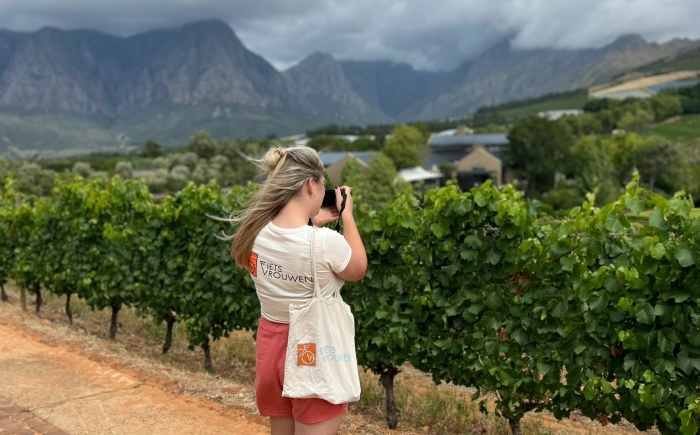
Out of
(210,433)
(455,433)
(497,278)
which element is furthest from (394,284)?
(210,433)

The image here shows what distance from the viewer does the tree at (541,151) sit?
8875 cm

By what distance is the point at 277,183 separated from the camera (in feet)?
10.6

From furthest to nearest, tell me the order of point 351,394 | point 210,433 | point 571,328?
point 210,433 → point 571,328 → point 351,394

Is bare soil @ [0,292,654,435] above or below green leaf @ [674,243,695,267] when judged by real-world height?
below

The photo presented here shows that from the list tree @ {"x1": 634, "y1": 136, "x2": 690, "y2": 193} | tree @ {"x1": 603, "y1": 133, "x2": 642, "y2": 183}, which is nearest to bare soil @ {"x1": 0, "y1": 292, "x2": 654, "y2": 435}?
tree @ {"x1": 634, "y1": 136, "x2": 690, "y2": 193}

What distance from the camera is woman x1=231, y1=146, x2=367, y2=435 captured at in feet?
10.3

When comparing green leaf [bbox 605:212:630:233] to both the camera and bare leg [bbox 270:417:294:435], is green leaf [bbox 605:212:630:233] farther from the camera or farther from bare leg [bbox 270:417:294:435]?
bare leg [bbox 270:417:294:435]

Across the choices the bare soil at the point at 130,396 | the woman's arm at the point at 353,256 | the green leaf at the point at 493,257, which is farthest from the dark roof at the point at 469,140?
the woman's arm at the point at 353,256

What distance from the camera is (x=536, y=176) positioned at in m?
90.1

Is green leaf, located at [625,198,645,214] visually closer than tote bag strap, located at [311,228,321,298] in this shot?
No

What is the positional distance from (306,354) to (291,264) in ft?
1.53

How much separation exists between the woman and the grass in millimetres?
114791

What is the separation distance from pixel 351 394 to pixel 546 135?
91913 mm

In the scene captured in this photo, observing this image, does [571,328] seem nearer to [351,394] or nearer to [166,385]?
[351,394]
